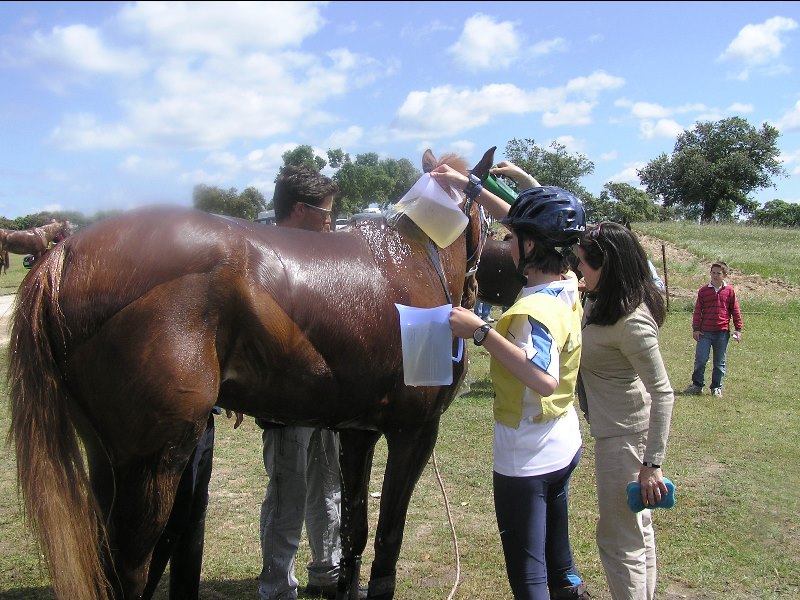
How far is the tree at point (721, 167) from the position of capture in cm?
6253

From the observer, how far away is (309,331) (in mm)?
2328

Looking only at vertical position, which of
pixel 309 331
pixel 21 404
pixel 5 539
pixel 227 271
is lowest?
pixel 5 539

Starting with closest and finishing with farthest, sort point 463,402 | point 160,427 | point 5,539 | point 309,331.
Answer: point 160,427 → point 309,331 → point 5,539 → point 463,402

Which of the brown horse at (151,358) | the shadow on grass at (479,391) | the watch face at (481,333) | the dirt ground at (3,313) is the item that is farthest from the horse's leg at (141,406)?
the dirt ground at (3,313)

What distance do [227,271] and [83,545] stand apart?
3.34ft

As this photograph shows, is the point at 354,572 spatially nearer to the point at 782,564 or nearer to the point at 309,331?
the point at 309,331

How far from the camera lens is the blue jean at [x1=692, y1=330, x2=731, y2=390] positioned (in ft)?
28.8

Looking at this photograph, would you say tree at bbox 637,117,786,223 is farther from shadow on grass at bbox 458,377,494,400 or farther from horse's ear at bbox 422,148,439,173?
horse's ear at bbox 422,148,439,173

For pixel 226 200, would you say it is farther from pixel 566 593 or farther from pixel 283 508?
pixel 566 593

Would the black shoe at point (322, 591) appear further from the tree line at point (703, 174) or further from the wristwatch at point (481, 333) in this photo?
the tree line at point (703, 174)

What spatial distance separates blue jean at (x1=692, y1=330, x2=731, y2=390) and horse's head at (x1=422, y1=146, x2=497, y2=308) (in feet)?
22.0

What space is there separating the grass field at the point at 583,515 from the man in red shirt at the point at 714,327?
429 mm

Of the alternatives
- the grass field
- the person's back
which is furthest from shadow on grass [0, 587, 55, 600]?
the person's back

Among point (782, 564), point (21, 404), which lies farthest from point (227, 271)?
point (782, 564)
